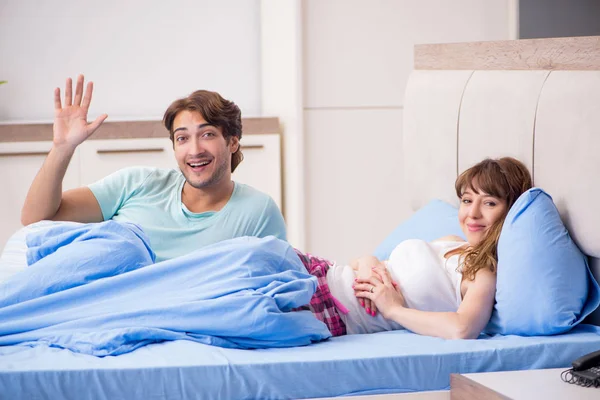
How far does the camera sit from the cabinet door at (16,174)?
3.86 meters

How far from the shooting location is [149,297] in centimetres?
195

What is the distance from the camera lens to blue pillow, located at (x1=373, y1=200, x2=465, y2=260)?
8.61 feet

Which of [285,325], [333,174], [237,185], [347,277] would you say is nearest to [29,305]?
[285,325]

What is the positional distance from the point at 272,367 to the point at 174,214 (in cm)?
97

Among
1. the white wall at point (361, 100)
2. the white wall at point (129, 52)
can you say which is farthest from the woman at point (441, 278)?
the white wall at point (129, 52)

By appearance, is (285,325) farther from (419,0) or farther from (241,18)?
(241,18)

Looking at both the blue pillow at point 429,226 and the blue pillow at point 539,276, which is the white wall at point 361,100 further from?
the blue pillow at point 539,276

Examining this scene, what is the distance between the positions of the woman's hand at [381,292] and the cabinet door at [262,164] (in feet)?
6.11

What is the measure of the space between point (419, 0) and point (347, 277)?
6.59 feet

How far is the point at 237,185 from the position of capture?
9.07 feet

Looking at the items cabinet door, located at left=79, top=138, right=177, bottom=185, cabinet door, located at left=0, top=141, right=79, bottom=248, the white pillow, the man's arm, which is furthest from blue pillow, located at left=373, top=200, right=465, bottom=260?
cabinet door, located at left=0, top=141, right=79, bottom=248

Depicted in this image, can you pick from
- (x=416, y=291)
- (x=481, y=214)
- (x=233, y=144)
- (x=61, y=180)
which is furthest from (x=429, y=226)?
(x=61, y=180)

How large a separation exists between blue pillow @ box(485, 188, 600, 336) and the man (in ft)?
2.84

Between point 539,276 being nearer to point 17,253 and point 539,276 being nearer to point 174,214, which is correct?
point 174,214
